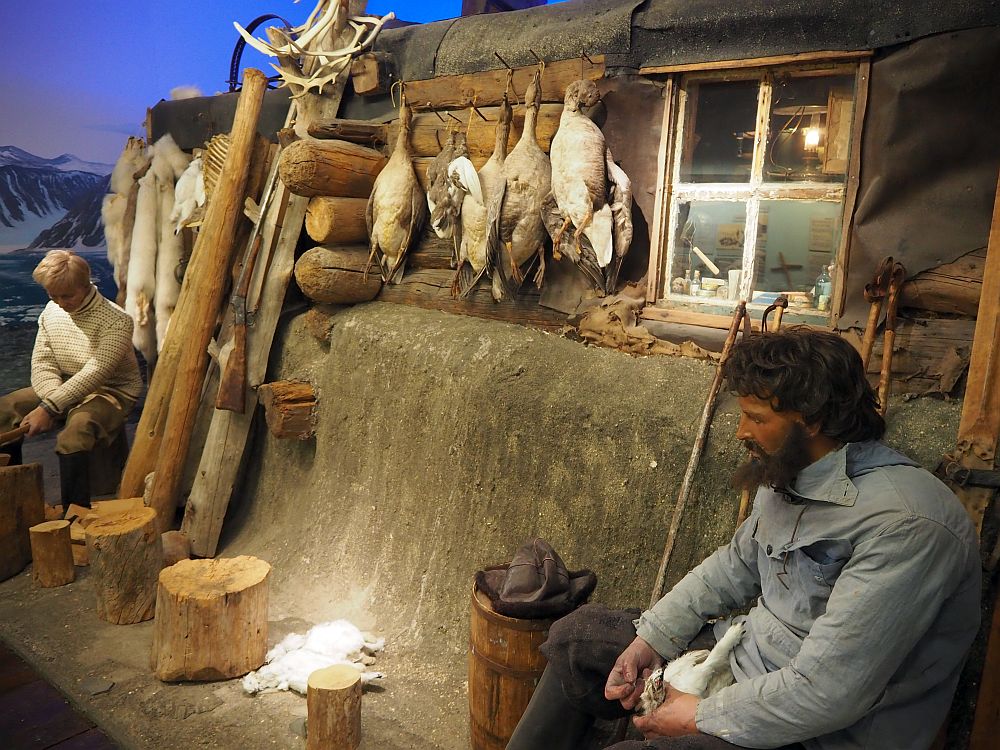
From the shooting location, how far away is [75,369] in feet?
16.6

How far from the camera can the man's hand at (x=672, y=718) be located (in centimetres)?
185

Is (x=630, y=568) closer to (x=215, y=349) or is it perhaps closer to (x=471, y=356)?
(x=471, y=356)

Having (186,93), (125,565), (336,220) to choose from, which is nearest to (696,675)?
(125,565)

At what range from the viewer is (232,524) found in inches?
195

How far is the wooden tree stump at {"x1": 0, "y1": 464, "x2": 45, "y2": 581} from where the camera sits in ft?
14.9

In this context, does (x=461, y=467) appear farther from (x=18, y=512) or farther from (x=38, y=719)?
(x=18, y=512)

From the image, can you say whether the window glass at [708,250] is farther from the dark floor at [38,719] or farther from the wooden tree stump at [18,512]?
the wooden tree stump at [18,512]

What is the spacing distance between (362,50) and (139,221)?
10.2 ft

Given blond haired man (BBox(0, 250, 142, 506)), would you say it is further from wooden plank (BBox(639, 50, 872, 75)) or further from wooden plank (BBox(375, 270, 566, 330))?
wooden plank (BBox(639, 50, 872, 75))

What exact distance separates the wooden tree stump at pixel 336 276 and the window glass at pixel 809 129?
96.7 inches

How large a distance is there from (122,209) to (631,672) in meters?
6.72

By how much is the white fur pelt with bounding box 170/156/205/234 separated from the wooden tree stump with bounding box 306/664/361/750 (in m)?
4.46

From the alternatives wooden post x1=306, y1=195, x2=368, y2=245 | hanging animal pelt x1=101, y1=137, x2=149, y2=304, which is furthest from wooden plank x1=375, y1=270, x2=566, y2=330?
hanging animal pelt x1=101, y1=137, x2=149, y2=304

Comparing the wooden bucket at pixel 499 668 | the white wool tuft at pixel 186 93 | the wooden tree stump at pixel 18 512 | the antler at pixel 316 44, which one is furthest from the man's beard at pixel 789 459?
the white wool tuft at pixel 186 93
